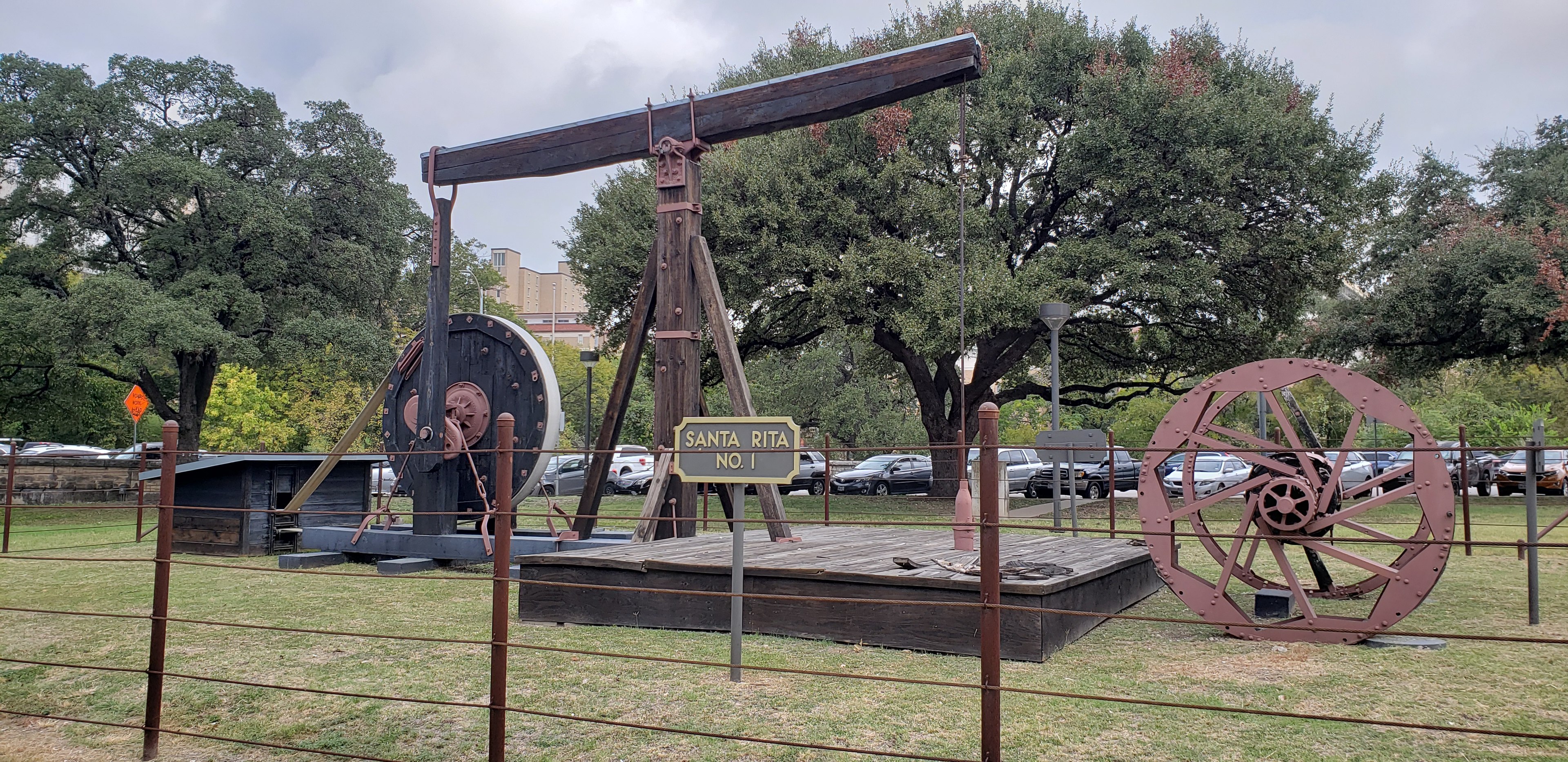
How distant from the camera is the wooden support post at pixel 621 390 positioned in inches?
391

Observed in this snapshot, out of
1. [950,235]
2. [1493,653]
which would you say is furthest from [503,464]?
[950,235]

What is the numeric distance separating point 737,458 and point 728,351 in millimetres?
3509

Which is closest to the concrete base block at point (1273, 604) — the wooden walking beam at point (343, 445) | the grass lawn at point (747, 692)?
the grass lawn at point (747, 692)

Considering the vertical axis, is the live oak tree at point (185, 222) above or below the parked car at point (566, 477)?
above

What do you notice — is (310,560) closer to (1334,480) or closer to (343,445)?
(343,445)

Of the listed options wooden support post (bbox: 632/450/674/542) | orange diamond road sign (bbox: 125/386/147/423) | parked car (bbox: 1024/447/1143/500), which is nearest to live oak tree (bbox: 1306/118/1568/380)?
parked car (bbox: 1024/447/1143/500)

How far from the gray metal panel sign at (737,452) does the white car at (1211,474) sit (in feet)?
68.2

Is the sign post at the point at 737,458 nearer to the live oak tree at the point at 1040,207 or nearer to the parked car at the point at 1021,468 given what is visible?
the live oak tree at the point at 1040,207

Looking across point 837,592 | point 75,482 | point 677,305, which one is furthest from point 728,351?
point 75,482

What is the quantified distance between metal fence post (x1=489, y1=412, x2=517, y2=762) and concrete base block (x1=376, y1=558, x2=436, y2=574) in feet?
21.0

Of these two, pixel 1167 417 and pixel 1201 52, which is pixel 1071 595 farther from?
pixel 1201 52

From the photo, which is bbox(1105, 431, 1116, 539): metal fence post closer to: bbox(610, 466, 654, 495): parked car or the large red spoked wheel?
the large red spoked wheel

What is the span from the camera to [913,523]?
8.65 metres

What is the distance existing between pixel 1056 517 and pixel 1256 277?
1064 cm
